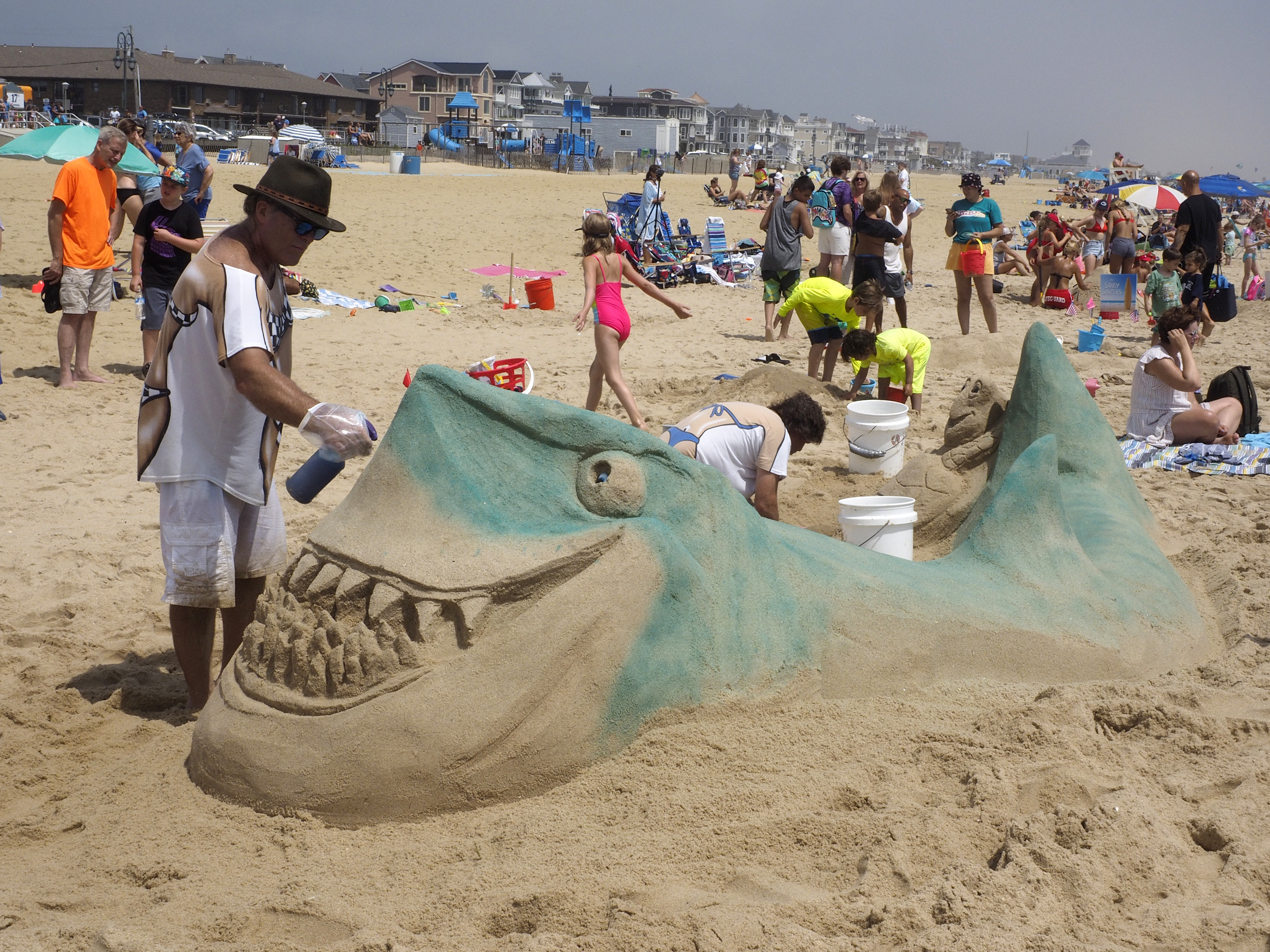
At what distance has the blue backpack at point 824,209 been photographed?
11.6m

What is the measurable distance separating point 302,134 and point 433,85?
5825cm

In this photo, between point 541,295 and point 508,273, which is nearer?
point 541,295

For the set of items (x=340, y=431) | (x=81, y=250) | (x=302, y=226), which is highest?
(x=302, y=226)

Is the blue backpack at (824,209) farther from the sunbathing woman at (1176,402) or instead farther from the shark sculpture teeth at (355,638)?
the shark sculpture teeth at (355,638)

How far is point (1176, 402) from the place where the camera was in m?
7.14

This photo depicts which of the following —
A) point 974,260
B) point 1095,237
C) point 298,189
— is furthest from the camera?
point 1095,237

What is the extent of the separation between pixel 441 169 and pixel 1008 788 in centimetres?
3944

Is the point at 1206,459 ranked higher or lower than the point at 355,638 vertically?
lower

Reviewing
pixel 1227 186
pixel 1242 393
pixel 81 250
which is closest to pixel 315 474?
pixel 81 250

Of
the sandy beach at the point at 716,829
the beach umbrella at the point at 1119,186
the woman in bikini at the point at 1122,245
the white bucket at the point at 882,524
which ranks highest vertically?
the beach umbrella at the point at 1119,186

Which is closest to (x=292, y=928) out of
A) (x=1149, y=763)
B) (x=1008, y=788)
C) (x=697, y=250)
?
(x=1008, y=788)

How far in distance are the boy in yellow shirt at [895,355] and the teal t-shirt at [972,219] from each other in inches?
130

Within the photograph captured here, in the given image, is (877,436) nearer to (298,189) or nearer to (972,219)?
(298,189)

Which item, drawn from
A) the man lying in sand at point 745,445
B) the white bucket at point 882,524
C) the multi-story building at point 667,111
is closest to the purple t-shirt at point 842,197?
the man lying in sand at point 745,445
